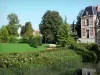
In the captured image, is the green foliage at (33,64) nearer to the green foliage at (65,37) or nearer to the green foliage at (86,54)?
the green foliage at (86,54)

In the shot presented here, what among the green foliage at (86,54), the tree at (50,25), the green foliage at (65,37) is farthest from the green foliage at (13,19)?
the green foliage at (86,54)

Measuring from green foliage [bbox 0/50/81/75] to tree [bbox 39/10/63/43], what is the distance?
3272cm

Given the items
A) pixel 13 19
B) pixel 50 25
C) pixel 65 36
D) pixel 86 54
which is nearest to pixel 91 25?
pixel 65 36

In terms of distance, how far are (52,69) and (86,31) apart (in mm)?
28378

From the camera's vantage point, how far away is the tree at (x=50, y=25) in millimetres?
58656

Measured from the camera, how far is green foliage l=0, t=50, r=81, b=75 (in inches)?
742

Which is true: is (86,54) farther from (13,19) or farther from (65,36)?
(13,19)

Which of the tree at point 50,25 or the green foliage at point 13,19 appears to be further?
the green foliage at point 13,19

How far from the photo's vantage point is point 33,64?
803 inches

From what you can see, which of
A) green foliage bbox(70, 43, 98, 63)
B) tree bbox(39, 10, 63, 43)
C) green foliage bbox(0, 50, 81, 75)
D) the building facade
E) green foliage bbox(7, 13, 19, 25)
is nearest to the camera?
green foliage bbox(0, 50, 81, 75)

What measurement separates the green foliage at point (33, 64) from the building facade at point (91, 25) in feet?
75.8

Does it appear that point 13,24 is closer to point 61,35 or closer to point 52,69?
point 61,35

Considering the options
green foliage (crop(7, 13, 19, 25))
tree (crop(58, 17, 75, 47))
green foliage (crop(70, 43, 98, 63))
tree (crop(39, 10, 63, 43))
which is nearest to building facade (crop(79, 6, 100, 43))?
tree (crop(58, 17, 75, 47))

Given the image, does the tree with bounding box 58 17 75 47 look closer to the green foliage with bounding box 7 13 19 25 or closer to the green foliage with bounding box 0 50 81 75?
the green foliage with bounding box 0 50 81 75
